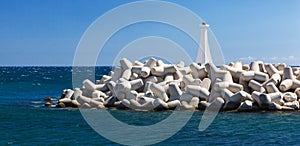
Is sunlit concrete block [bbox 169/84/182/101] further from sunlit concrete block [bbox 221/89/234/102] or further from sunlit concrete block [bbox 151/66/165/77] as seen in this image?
sunlit concrete block [bbox 151/66/165/77]

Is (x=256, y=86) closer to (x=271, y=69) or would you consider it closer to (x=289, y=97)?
(x=289, y=97)

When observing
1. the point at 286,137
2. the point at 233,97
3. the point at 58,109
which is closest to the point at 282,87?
the point at 233,97

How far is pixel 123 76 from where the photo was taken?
86.7ft

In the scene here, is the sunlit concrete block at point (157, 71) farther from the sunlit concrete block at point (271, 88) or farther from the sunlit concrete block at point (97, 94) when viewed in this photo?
the sunlit concrete block at point (271, 88)

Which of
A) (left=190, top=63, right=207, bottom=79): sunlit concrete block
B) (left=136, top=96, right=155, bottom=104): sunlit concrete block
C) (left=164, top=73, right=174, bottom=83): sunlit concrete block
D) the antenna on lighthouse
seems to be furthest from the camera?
the antenna on lighthouse

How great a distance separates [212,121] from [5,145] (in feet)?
28.5

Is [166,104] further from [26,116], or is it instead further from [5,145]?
[5,145]

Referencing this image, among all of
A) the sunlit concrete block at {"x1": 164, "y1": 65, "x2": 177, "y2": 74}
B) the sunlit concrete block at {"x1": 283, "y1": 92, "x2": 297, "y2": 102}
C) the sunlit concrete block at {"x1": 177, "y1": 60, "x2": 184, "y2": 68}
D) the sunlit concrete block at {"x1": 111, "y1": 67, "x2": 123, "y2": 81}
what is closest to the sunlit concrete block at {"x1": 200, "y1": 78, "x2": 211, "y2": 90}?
the sunlit concrete block at {"x1": 164, "y1": 65, "x2": 177, "y2": 74}

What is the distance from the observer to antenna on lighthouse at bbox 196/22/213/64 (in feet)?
93.7

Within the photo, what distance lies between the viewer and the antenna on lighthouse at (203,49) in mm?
28562

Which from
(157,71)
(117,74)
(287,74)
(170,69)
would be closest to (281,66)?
(287,74)

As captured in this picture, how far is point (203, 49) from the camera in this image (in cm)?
2864

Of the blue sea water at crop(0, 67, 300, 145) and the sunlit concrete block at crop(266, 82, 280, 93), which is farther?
the sunlit concrete block at crop(266, 82, 280, 93)

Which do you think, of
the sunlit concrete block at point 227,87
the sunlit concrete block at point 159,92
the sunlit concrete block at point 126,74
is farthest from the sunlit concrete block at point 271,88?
the sunlit concrete block at point 126,74
